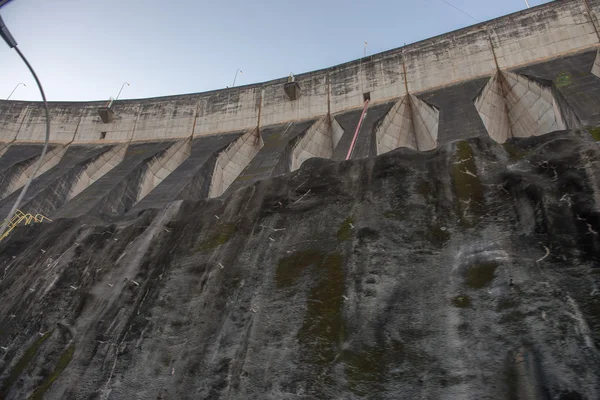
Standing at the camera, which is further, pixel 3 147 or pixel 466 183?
pixel 3 147

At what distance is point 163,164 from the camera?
17.2m

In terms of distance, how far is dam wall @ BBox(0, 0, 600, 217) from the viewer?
1323 cm

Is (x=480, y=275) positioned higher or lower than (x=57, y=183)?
lower

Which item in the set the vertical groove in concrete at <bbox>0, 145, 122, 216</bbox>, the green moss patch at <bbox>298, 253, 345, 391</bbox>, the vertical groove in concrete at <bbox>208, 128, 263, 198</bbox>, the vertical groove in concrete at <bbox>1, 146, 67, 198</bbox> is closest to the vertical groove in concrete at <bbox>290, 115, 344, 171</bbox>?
the vertical groove in concrete at <bbox>208, 128, 263, 198</bbox>

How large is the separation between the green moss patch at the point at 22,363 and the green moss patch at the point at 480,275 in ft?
20.1

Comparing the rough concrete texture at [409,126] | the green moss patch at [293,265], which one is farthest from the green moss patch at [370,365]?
the rough concrete texture at [409,126]

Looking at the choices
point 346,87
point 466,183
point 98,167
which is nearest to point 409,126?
point 346,87

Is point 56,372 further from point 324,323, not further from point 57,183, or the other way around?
point 57,183

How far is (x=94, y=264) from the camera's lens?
8.52 meters

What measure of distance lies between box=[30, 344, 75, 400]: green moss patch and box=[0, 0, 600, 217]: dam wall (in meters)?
6.46

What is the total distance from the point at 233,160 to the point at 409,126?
5.98 metres

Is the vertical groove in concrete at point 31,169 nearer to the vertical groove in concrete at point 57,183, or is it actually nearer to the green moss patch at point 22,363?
the vertical groove in concrete at point 57,183

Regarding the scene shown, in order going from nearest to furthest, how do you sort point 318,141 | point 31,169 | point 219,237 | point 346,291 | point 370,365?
point 370,365
point 346,291
point 219,237
point 318,141
point 31,169

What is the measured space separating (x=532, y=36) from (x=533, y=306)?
13.2 metres
